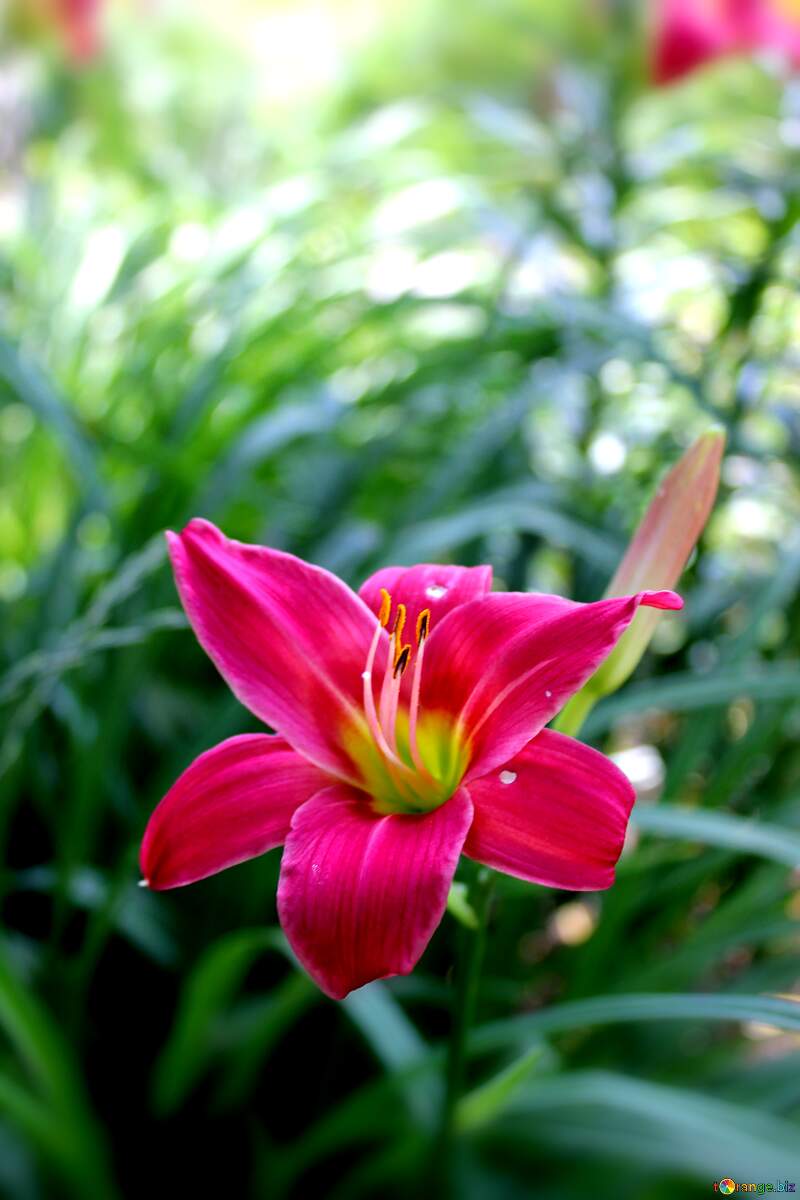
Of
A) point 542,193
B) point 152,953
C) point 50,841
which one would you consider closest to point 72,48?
point 542,193

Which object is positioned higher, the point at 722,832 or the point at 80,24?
the point at 80,24

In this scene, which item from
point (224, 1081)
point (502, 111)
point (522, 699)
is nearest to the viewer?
point (522, 699)

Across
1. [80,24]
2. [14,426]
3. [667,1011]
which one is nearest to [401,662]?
[667,1011]

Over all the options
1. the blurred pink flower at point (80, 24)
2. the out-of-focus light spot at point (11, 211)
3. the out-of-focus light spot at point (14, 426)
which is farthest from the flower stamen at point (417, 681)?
the blurred pink flower at point (80, 24)

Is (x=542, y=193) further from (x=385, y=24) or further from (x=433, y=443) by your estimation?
(x=385, y=24)

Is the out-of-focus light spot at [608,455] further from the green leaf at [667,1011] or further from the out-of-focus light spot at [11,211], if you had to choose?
the out-of-focus light spot at [11,211]

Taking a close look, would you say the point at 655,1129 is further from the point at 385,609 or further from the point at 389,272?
the point at 389,272

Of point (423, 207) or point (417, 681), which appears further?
point (423, 207)
